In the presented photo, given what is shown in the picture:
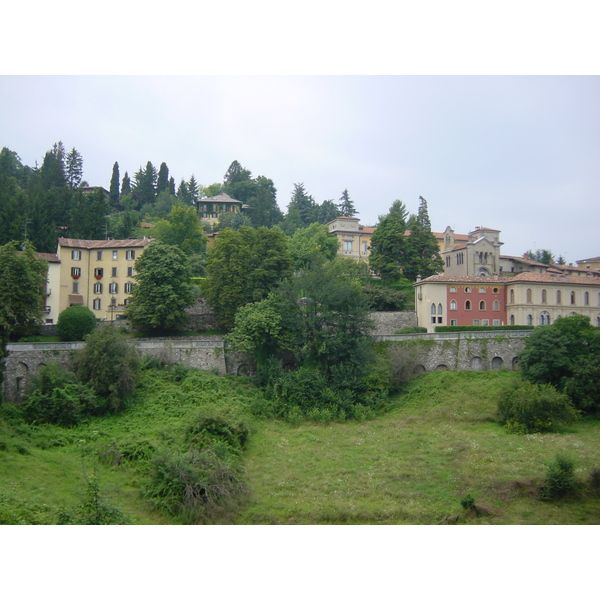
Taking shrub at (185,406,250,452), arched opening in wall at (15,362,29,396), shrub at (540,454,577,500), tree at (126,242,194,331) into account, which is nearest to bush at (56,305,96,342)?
tree at (126,242,194,331)

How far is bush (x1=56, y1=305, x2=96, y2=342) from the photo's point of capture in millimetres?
38281

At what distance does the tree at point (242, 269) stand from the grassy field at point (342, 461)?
21.1 ft

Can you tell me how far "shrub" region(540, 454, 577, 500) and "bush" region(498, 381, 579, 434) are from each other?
7.45 metres

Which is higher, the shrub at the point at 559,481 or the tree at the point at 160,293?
the tree at the point at 160,293

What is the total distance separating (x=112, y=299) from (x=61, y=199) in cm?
1435

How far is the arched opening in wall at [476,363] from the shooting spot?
39906mm

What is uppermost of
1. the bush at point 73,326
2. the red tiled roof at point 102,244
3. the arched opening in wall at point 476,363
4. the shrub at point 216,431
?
the red tiled roof at point 102,244

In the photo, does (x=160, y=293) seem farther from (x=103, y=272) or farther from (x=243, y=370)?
(x=103, y=272)

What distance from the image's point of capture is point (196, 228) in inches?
2406

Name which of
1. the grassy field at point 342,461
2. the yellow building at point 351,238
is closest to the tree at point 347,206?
the yellow building at point 351,238

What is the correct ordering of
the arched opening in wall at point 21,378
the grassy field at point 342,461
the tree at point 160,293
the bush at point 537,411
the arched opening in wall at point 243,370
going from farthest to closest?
the tree at point 160,293 → the arched opening in wall at point 243,370 → the arched opening in wall at point 21,378 → the bush at point 537,411 → the grassy field at point 342,461

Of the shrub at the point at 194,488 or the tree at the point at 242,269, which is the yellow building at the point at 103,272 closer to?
the tree at the point at 242,269

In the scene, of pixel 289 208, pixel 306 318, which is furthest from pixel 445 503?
pixel 289 208

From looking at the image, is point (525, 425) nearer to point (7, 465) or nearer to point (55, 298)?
point (7, 465)
